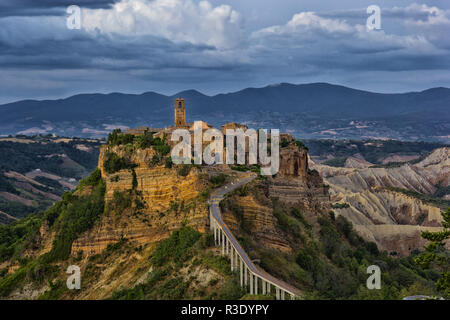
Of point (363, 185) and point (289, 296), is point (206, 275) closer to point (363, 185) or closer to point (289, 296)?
point (289, 296)

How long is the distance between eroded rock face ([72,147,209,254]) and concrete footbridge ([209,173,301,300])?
3.05 meters

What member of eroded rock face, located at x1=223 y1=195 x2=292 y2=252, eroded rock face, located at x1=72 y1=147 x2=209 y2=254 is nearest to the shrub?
eroded rock face, located at x1=72 y1=147 x2=209 y2=254

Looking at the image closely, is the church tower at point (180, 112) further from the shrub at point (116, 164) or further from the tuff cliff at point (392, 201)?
the tuff cliff at point (392, 201)

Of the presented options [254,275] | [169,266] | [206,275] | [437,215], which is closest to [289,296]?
[254,275]

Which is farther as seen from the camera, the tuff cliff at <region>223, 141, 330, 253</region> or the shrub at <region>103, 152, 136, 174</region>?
the shrub at <region>103, 152, 136, 174</region>

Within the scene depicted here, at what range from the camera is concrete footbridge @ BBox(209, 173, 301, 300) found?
32656 mm

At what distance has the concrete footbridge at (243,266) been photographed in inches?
1286

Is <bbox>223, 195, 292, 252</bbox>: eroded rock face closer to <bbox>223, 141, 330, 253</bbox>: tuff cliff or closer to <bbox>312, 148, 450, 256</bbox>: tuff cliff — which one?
<bbox>223, 141, 330, 253</bbox>: tuff cliff

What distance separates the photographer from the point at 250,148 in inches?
2507

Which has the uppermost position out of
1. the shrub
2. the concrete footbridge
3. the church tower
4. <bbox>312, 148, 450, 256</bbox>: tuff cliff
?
the church tower

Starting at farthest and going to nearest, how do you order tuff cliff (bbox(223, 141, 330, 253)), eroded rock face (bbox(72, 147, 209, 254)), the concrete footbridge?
eroded rock face (bbox(72, 147, 209, 254)), tuff cliff (bbox(223, 141, 330, 253)), the concrete footbridge

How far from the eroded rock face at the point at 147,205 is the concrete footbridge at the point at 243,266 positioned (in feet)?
10.0

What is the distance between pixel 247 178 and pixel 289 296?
21376 millimetres

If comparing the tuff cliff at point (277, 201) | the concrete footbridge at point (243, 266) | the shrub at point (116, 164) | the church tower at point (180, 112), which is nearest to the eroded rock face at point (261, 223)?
the tuff cliff at point (277, 201)
